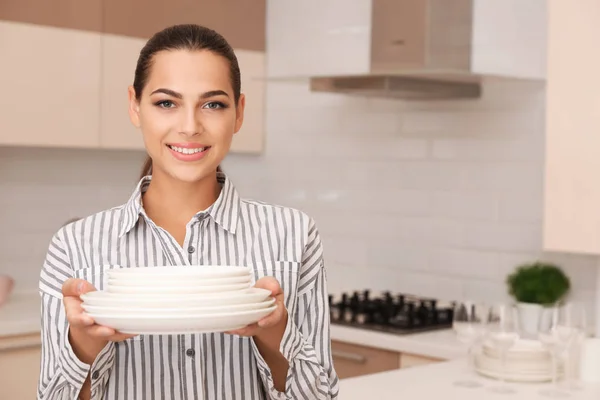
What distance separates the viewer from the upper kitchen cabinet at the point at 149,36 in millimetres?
3938

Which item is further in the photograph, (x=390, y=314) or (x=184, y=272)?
(x=390, y=314)

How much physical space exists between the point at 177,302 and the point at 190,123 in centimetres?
29

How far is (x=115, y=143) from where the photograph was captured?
3980mm

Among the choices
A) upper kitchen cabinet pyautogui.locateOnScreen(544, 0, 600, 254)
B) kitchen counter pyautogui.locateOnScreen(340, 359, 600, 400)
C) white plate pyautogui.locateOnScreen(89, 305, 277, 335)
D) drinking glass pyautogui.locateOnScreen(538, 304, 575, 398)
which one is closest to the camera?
white plate pyautogui.locateOnScreen(89, 305, 277, 335)

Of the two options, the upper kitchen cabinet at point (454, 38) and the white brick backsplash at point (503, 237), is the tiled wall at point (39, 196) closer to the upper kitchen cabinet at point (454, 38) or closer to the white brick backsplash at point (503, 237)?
the upper kitchen cabinet at point (454, 38)

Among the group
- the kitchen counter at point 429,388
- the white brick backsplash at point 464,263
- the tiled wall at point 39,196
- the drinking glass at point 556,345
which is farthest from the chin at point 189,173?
the tiled wall at point 39,196

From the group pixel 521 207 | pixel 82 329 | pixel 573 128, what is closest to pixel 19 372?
pixel 521 207

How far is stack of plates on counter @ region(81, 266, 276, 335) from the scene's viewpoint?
1.24 m

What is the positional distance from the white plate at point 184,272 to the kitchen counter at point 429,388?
1152 millimetres

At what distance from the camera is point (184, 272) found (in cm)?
133

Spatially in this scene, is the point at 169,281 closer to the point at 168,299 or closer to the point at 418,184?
the point at 168,299

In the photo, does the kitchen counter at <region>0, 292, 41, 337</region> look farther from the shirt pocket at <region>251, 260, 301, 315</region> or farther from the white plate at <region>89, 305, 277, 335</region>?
the white plate at <region>89, 305, 277, 335</region>

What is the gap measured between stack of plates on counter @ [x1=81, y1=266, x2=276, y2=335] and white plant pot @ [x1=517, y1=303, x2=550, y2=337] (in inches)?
80.0

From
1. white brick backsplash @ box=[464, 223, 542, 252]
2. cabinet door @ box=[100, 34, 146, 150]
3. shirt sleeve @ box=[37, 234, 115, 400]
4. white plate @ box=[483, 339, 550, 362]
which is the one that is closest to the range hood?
white brick backsplash @ box=[464, 223, 542, 252]
